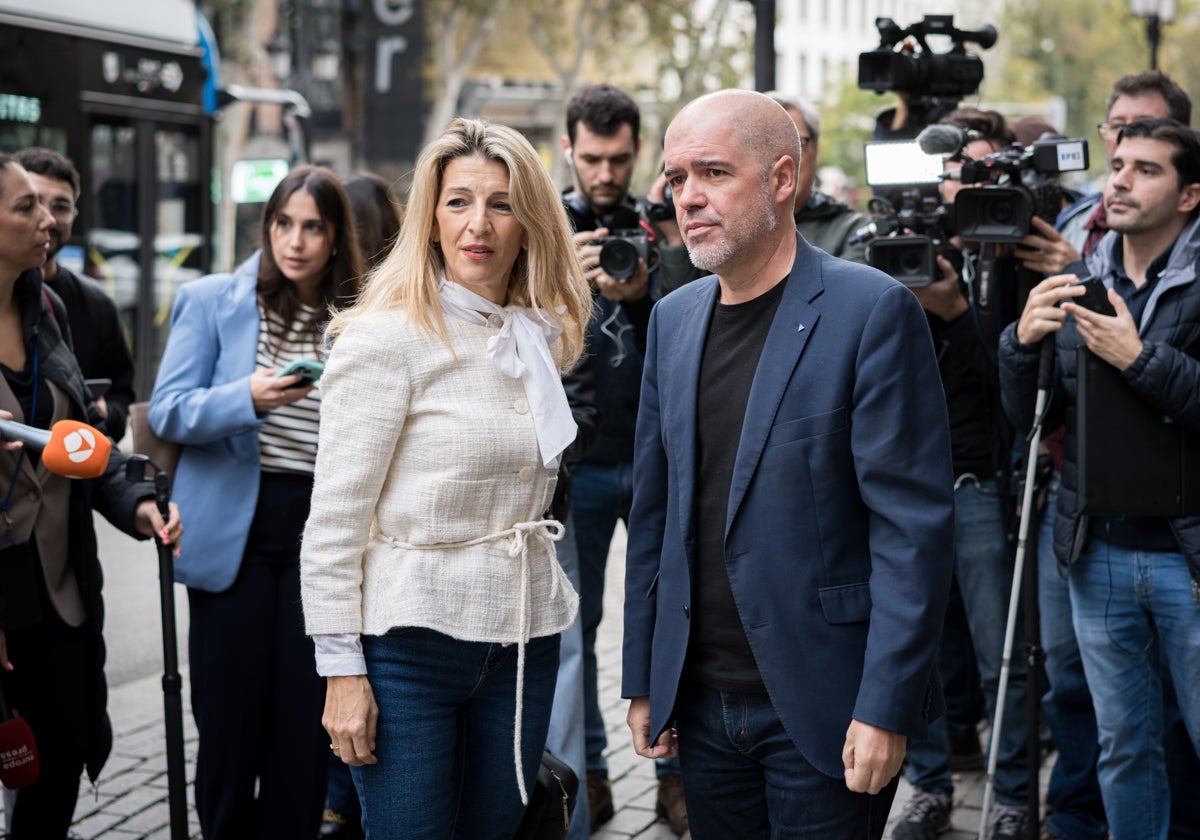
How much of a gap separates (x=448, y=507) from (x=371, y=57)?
112ft

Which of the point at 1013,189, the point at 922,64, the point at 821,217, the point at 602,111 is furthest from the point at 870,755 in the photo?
the point at 922,64

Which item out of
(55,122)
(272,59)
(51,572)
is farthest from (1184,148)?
(272,59)

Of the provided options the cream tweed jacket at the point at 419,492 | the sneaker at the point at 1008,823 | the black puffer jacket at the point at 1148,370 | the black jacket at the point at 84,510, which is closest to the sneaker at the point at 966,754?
the sneaker at the point at 1008,823

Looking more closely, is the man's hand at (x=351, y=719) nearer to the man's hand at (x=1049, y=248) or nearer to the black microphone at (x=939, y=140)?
the black microphone at (x=939, y=140)

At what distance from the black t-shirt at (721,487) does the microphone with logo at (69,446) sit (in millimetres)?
1782

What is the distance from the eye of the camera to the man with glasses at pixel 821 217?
5.41 m

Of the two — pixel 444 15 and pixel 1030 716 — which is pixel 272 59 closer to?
pixel 444 15

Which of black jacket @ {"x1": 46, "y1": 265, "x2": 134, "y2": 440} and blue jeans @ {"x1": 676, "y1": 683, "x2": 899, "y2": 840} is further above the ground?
black jacket @ {"x1": 46, "y1": 265, "x2": 134, "y2": 440}

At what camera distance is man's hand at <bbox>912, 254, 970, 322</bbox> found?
5.17 meters

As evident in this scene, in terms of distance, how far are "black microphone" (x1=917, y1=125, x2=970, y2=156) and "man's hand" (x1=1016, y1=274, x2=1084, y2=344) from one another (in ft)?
1.68

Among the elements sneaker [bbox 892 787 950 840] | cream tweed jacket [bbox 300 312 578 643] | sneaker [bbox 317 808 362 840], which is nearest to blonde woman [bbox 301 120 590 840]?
cream tweed jacket [bbox 300 312 578 643]

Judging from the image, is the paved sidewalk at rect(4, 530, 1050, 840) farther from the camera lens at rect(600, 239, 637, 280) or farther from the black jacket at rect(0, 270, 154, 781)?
the camera lens at rect(600, 239, 637, 280)

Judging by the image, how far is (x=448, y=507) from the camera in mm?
3332

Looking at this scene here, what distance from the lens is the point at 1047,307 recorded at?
14.9 ft
